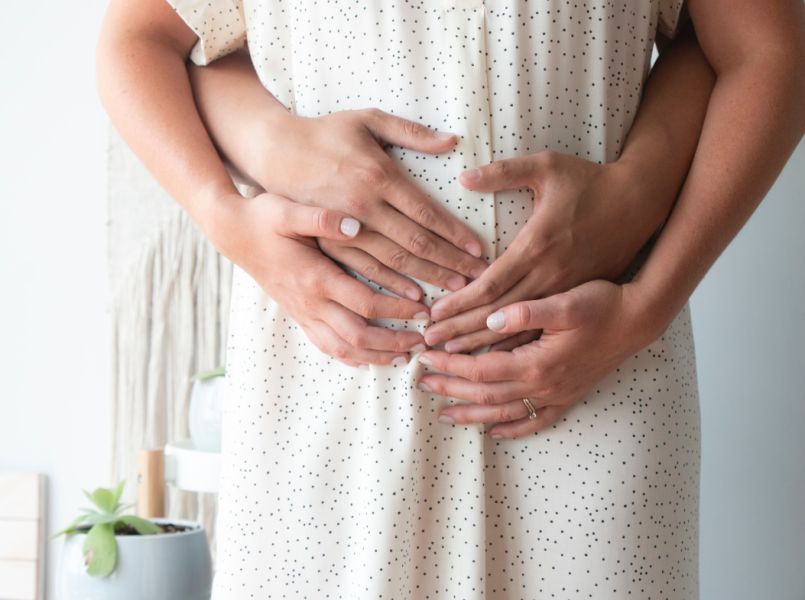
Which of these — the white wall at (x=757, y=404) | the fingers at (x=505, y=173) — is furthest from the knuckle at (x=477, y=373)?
the white wall at (x=757, y=404)

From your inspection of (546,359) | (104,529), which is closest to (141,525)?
(104,529)

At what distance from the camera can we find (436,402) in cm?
65

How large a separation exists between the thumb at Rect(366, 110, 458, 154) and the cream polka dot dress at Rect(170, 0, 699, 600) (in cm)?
1

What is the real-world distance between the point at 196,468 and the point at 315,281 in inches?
32.9

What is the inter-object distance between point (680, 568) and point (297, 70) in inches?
17.4

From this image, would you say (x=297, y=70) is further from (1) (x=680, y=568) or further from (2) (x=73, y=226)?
(2) (x=73, y=226)

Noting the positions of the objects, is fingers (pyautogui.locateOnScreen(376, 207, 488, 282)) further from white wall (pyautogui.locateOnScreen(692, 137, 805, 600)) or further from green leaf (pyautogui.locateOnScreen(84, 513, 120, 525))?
green leaf (pyautogui.locateOnScreen(84, 513, 120, 525))

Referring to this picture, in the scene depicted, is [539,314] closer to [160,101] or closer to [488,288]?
[488,288]

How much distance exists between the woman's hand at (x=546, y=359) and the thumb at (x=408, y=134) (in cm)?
12

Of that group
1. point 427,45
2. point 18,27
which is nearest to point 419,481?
point 427,45

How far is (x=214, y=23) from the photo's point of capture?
0.73 metres

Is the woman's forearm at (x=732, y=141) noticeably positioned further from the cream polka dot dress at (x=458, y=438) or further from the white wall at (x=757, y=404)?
the white wall at (x=757, y=404)

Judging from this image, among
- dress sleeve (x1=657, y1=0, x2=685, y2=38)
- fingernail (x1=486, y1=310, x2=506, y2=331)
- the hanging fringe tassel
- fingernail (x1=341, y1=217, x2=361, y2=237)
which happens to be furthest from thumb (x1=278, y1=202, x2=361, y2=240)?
the hanging fringe tassel

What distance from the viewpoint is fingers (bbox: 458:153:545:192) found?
0.62 metres
